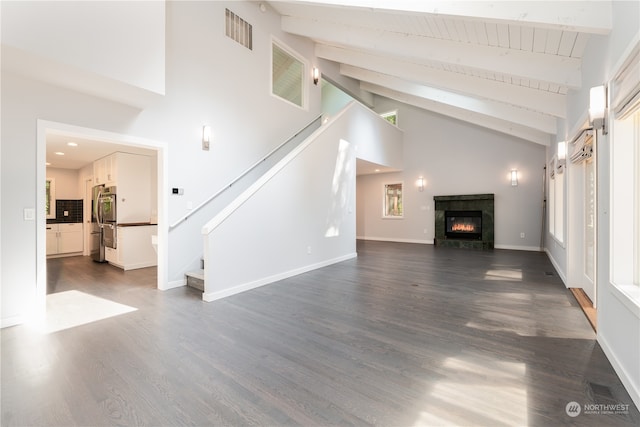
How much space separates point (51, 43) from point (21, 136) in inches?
43.8

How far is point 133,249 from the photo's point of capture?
604cm

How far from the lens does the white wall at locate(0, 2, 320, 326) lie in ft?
10.2

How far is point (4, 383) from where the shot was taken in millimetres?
2016

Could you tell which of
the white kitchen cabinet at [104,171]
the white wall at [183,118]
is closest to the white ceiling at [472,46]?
the white kitchen cabinet at [104,171]

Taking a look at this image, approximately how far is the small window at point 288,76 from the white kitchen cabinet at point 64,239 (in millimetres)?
6553

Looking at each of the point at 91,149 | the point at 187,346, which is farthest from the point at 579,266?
the point at 91,149

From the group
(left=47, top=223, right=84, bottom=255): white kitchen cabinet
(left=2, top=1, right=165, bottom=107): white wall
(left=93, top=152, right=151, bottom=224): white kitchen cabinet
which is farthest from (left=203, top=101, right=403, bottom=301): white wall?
(left=47, top=223, right=84, bottom=255): white kitchen cabinet

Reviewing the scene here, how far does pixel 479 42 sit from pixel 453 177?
592cm

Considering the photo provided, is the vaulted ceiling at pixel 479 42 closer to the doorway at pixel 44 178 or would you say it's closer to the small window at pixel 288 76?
the small window at pixel 288 76

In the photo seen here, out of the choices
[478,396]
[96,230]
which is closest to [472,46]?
[478,396]

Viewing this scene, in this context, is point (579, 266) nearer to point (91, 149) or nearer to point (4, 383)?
point (4, 383)

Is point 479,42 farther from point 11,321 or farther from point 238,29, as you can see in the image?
point 11,321

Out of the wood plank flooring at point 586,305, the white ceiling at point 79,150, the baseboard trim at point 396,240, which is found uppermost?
the white ceiling at point 79,150

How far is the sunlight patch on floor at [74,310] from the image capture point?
3074 mm
